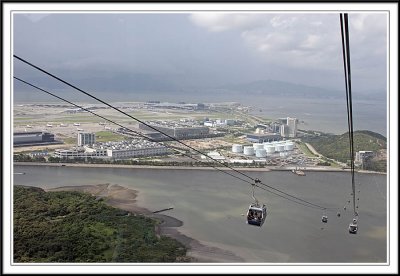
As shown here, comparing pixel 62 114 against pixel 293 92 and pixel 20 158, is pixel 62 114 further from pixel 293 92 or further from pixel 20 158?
pixel 293 92

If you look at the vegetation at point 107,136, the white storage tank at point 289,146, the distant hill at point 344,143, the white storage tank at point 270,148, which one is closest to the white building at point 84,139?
the vegetation at point 107,136

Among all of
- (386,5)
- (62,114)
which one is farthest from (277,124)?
(386,5)

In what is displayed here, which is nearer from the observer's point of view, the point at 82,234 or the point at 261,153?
the point at 82,234

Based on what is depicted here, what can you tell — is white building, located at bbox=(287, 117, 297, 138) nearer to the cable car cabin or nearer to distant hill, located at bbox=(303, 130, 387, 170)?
distant hill, located at bbox=(303, 130, 387, 170)

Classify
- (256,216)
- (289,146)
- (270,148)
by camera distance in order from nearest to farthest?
(256,216)
(270,148)
(289,146)

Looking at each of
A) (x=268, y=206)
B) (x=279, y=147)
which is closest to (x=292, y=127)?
Answer: (x=279, y=147)

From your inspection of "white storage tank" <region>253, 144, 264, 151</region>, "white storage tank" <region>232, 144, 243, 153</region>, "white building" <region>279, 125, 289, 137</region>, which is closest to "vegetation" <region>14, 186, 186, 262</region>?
→ "white storage tank" <region>232, 144, 243, 153</region>

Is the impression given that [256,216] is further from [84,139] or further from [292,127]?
[292,127]
